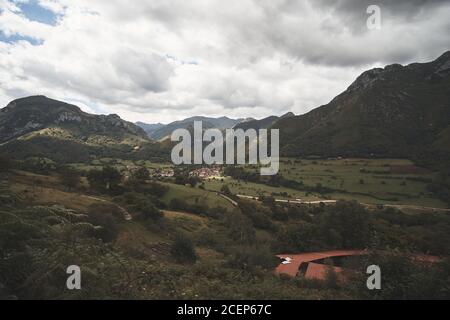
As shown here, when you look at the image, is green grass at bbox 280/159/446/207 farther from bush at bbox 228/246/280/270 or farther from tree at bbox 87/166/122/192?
bush at bbox 228/246/280/270

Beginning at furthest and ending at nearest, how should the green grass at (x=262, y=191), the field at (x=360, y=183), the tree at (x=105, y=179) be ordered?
the green grass at (x=262, y=191), the field at (x=360, y=183), the tree at (x=105, y=179)

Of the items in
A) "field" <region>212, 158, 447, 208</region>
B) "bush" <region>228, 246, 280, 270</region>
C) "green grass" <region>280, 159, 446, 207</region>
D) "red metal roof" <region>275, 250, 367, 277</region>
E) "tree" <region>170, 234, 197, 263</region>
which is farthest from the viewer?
"field" <region>212, 158, 447, 208</region>

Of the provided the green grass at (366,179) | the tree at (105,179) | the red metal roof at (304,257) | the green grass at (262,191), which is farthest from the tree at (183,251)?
the green grass at (366,179)

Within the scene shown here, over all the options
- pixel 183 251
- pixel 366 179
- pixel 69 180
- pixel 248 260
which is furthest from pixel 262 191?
pixel 248 260

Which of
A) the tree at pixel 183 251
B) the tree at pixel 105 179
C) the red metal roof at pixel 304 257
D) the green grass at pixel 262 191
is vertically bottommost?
the red metal roof at pixel 304 257

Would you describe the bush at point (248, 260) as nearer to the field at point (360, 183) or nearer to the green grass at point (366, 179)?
the field at point (360, 183)

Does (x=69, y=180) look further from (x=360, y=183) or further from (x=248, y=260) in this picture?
(x=360, y=183)

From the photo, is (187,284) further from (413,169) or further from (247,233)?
(413,169)

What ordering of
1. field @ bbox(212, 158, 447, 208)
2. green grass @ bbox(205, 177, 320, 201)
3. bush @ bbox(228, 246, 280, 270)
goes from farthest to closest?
green grass @ bbox(205, 177, 320, 201), field @ bbox(212, 158, 447, 208), bush @ bbox(228, 246, 280, 270)

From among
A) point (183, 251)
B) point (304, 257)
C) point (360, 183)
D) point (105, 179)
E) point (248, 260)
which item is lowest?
point (304, 257)

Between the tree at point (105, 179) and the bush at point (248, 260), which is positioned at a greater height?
the tree at point (105, 179)

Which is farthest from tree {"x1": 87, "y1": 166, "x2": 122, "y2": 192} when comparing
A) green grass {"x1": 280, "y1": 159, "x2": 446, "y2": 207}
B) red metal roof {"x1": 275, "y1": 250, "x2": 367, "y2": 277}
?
green grass {"x1": 280, "y1": 159, "x2": 446, "y2": 207}
